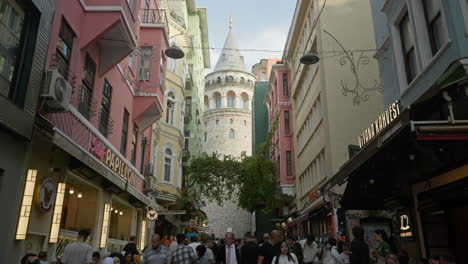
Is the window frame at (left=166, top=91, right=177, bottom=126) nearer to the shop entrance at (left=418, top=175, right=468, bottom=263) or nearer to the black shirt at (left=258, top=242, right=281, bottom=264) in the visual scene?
the black shirt at (left=258, top=242, right=281, bottom=264)

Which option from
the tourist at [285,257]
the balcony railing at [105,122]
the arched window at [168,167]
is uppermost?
the arched window at [168,167]

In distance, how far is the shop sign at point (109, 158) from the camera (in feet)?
39.9

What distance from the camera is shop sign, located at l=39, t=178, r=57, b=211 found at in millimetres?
8867

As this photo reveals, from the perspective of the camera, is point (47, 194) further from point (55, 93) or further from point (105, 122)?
point (105, 122)

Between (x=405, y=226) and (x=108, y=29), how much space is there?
33.9ft

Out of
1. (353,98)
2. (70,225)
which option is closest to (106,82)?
(70,225)

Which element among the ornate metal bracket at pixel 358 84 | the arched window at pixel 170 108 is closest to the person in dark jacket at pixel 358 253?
the ornate metal bracket at pixel 358 84

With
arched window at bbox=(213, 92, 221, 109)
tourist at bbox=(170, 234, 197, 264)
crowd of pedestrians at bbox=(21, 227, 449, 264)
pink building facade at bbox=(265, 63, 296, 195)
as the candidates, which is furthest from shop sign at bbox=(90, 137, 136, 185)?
arched window at bbox=(213, 92, 221, 109)

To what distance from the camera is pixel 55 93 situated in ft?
28.4

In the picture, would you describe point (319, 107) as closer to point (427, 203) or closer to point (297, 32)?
point (297, 32)

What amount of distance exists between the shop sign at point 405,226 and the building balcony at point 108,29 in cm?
990

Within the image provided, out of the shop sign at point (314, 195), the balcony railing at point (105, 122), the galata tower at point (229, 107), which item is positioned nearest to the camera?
the balcony railing at point (105, 122)

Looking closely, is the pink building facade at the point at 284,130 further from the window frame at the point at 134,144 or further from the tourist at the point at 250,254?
the tourist at the point at 250,254

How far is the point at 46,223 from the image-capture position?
9.24 metres
